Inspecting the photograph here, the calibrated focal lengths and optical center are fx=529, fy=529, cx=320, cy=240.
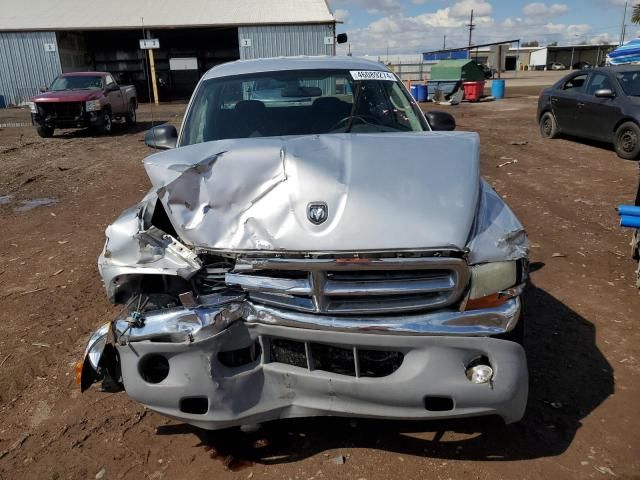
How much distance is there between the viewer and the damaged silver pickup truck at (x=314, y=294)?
2.22 meters

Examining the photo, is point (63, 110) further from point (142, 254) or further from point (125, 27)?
point (125, 27)

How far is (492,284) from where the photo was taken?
7.43 ft

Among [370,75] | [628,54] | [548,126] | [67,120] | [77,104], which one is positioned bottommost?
[548,126]

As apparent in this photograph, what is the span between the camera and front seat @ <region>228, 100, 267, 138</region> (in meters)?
3.71

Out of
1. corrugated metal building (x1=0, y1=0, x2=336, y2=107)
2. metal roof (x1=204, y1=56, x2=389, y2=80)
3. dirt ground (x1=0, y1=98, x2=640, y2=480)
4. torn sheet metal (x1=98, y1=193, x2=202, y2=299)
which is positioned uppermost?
corrugated metal building (x1=0, y1=0, x2=336, y2=107)

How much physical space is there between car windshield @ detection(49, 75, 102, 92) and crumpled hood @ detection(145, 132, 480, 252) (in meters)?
14.0

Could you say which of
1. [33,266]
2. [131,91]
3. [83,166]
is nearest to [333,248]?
[33,266]

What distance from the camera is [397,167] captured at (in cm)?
259

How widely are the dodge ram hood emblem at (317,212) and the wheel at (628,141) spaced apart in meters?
9.04

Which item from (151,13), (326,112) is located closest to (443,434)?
(326,112)

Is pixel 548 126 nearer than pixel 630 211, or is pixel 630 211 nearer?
pixel 630 211

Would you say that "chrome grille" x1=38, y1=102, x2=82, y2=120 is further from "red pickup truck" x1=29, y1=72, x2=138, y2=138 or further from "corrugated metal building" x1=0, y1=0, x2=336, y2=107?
"corrugated metal building" x1=0, y1=0, x2=336, y2=107

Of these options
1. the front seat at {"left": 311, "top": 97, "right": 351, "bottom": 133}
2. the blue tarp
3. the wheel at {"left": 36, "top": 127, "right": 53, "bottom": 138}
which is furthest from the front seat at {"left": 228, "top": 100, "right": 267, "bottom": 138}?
the blue tarp

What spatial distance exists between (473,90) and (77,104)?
53.0ft
